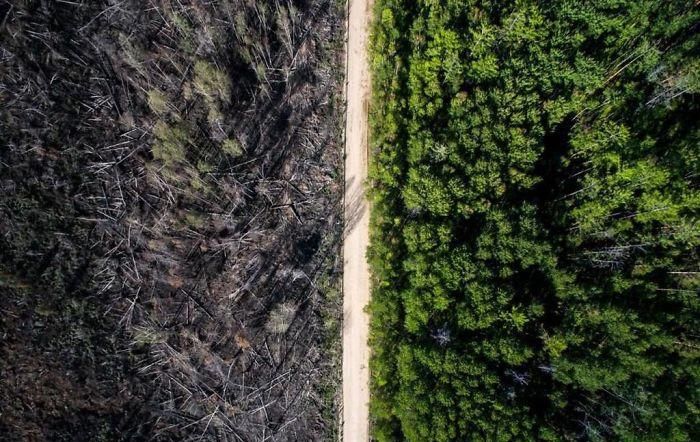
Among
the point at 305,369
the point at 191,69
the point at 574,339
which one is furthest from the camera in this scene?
the point at 305,369

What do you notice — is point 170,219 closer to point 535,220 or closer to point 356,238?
point 356,238

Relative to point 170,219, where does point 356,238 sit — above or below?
above

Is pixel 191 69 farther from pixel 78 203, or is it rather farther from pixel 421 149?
pixel 421 149

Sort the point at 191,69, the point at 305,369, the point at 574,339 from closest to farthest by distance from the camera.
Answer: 1. the point at 574,339
2. the point at 191,69
3. the point at 305,369

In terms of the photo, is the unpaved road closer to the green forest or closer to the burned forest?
the burned forest

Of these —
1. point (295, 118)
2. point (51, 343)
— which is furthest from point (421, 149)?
point (51, 343)

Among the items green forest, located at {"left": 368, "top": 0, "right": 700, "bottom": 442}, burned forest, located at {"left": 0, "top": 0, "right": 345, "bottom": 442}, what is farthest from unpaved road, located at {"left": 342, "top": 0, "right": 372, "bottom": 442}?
green forest, located at {"left": 368, "top": 0, "right": 700, "bottom": 442}

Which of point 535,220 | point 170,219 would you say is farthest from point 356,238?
point 170,219
